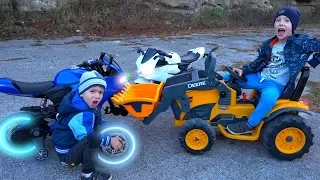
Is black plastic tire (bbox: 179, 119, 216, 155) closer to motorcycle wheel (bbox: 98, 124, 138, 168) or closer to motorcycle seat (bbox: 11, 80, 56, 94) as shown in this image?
motorcycle wheel (bbox: 98, 124, 138, 168)

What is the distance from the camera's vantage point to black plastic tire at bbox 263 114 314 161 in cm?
332

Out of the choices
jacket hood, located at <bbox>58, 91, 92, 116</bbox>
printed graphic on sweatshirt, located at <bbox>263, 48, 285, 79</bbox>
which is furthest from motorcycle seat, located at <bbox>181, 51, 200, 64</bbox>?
jacket hood, located at <bbox>58, 91, 92, 116</bbox>

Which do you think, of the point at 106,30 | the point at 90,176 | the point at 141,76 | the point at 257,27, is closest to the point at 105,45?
the point at 106,30

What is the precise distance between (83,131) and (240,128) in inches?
63.9

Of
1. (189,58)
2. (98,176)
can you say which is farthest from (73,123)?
(189,58)

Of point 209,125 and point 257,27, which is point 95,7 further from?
point 209,125

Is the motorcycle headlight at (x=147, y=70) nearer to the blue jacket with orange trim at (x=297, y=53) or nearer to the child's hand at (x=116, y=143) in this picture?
the child's hand at (x=116, y=143)

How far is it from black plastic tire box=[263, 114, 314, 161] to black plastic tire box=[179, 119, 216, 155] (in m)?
0.54

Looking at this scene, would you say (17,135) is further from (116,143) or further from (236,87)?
(236,87)

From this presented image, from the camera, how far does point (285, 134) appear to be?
3.38m

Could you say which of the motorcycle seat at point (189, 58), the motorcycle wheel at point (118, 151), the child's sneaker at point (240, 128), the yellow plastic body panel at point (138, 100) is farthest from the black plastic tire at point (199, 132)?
the motorcycle seat at point (189, 58)

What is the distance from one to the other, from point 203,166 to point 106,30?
10044mm

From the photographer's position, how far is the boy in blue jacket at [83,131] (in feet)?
9.56

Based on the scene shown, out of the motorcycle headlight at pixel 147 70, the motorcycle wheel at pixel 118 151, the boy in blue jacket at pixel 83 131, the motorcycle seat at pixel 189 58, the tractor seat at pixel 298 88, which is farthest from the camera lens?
the motorcycle seat at pixel 189 58
